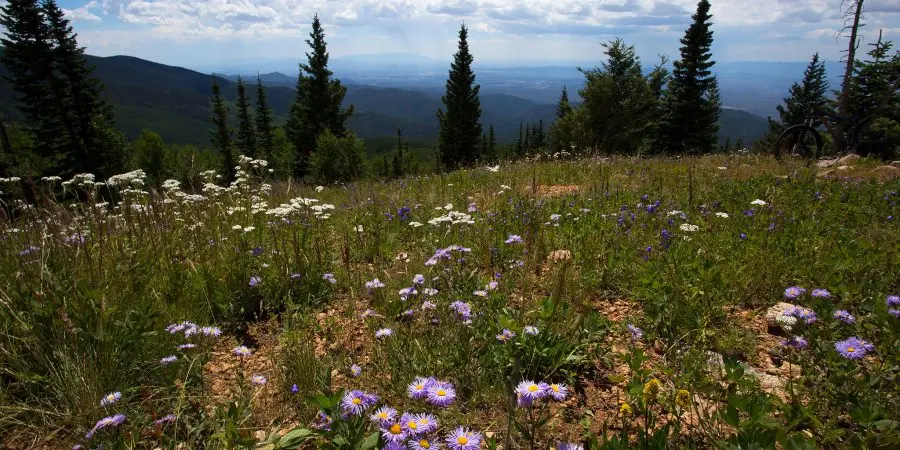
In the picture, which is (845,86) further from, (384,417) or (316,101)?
(316,101)

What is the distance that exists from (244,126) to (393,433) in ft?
216

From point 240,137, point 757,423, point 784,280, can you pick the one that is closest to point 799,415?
point 757,423

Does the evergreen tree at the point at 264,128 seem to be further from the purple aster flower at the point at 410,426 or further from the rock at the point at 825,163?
the purple aster flower at the point at 410,426

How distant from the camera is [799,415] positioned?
193 centimetres

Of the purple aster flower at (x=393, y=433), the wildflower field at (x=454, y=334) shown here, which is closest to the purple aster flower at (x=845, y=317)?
the wildflower field at (x=454, y=334)

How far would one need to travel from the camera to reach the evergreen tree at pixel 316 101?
40625mm

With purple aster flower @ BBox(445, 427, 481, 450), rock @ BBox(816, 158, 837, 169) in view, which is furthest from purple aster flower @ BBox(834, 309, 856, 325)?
rock @ BBox(816, 158, 837, 169)

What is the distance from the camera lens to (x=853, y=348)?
7.84ft

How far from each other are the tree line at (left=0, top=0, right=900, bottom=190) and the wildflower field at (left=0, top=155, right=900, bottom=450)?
14.9 meters

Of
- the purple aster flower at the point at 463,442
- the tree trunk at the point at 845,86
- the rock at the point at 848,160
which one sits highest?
the tree trunk at the point at 845,86

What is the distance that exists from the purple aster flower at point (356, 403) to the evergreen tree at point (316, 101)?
41376 millimetres

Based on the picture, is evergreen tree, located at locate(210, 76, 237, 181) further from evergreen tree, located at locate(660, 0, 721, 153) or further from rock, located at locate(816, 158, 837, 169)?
rock, located at locate(816, 158, 837, 169)

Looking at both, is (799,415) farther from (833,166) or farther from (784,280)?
(833,166)

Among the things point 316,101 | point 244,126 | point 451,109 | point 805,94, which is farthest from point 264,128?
point 805,94
